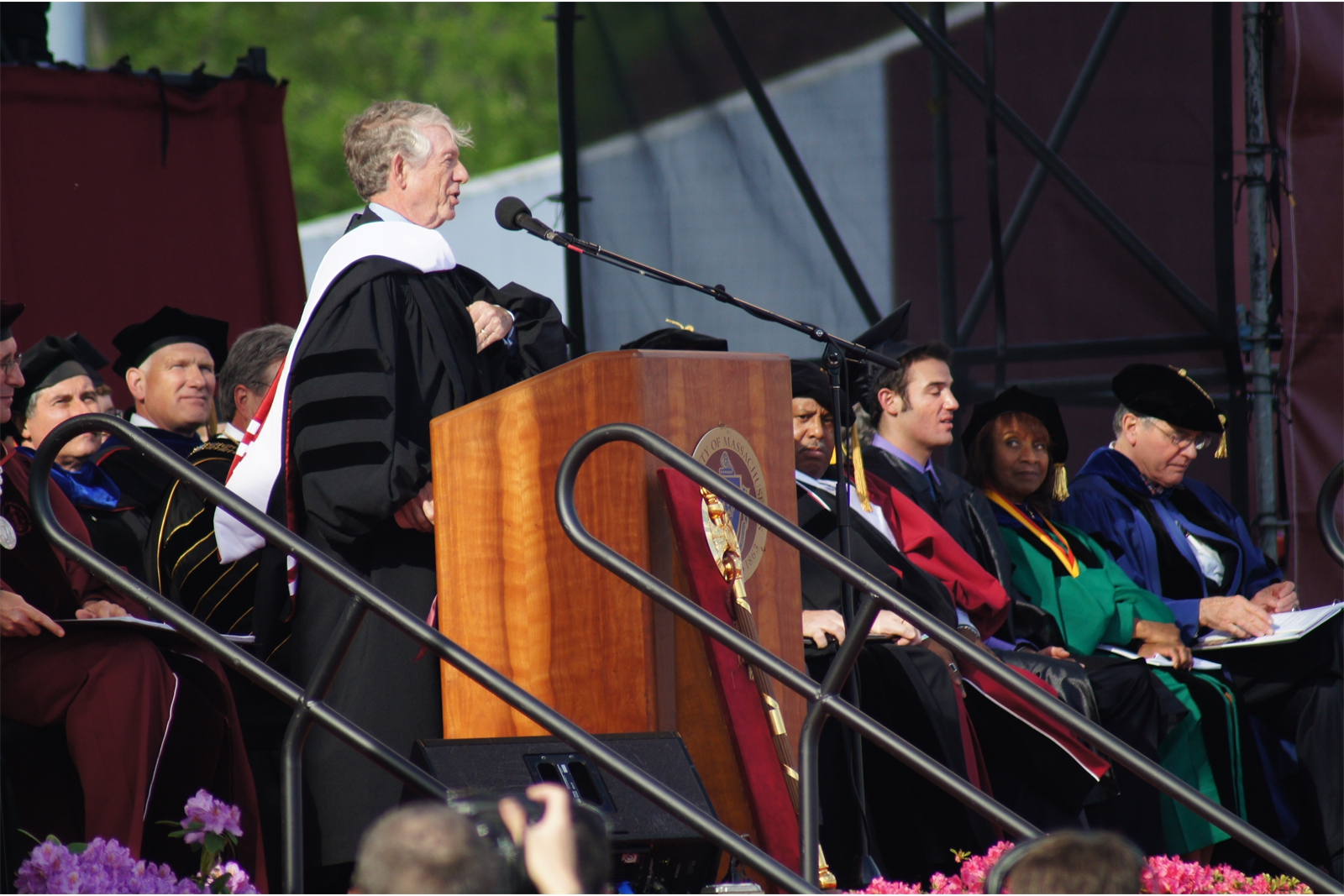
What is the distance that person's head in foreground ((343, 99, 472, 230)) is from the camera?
3820 millimetres

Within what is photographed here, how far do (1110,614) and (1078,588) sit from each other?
0.14m

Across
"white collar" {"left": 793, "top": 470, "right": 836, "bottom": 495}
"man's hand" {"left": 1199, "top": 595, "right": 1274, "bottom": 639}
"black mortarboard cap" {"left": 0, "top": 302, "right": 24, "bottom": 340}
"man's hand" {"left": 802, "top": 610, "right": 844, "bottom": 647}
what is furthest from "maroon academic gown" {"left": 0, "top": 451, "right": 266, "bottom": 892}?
"man's hand" {"left": 1199, "top": 595, "right": 1274, "bottom": 639}

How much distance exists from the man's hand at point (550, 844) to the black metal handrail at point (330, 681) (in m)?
0.79

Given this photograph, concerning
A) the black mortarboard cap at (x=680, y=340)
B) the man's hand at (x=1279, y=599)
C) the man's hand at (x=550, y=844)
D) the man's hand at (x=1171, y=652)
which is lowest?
the man's hand at (x=1171, y=652)

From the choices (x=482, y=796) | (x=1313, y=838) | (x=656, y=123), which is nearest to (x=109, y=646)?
(x=482, y=796)

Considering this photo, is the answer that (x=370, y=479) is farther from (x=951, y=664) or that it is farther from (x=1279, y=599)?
(x=1279, y=599)

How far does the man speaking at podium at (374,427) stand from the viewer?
346 cm

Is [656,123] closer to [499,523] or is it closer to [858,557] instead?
[858,557]

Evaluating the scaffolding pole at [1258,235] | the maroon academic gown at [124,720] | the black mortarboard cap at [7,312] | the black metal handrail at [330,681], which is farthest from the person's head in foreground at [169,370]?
the scaffolding pole at [1258,235]

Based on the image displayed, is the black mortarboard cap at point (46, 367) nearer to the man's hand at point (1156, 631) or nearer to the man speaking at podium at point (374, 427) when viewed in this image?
the man speaking at podium at point (374, 427)

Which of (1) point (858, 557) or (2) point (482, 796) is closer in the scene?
(2) point (482, 796)

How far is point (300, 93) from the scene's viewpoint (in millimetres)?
23781

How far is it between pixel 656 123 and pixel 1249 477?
2.72m

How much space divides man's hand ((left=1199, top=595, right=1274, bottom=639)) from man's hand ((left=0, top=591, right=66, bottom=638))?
3890mm
